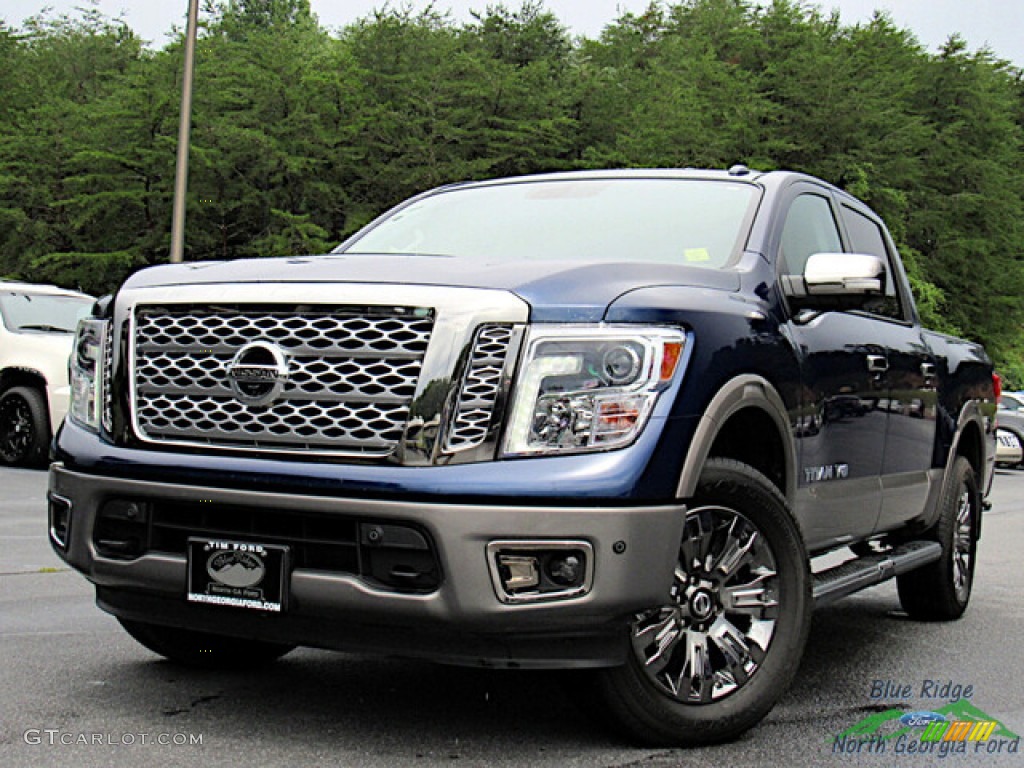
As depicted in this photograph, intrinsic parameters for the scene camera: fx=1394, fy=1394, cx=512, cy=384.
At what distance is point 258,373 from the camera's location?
3.79 metres

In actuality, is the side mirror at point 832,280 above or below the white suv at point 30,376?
above

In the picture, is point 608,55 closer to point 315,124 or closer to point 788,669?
point 315,124

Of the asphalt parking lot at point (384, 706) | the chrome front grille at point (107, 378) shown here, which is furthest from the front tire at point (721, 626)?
the chrome front grille at point (107, 378)

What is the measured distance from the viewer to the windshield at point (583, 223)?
4.85 metres

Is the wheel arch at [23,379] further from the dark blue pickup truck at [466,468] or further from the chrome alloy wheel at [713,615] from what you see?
the chrome alloy wheel at [713,615]

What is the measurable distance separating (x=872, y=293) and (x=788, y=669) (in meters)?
1.50

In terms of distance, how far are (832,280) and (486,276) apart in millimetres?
1472

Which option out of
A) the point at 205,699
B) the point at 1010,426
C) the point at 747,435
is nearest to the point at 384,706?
the point at 205,699

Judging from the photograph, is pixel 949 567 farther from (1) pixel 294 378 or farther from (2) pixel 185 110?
(2) pixel 185 110

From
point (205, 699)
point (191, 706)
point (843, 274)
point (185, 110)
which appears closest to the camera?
point (191, 706)

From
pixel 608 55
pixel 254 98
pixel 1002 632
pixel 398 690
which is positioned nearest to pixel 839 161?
pixel 608 55

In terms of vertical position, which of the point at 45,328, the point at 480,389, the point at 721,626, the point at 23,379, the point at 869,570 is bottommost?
the point at 23,379

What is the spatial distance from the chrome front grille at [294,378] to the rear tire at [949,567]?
367 cm

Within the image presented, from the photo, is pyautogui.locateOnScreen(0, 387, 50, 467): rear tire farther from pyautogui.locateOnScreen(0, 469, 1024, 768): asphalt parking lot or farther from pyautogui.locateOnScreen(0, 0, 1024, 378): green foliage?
pyautogui.locateOnScreen(0, 0, 1024, 378): green foliage
